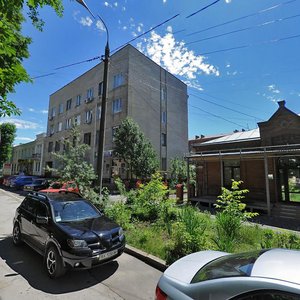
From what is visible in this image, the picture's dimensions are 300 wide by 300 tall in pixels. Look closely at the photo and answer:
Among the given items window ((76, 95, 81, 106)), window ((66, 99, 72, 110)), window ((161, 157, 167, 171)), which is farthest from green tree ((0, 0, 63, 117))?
window ((66, 99, 72, 110))

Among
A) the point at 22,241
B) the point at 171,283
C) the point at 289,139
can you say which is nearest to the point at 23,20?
the point at 22,241

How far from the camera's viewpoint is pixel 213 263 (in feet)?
8.90

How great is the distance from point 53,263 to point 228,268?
13.0ft

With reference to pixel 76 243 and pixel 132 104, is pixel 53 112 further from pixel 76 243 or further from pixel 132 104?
pixel 76 243

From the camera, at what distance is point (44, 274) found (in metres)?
4.93

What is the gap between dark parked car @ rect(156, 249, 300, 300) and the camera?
173 cm

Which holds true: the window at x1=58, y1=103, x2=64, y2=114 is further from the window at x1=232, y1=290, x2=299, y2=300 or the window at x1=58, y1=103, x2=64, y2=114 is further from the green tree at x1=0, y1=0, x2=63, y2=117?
the window at x1=232, y1=290, x2=299, y2=300

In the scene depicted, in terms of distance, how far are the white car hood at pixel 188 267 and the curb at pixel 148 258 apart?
2.45 meters

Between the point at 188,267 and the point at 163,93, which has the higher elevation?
the point at 163,93

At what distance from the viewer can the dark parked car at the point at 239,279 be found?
1726 millimetres

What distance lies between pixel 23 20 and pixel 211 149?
48.4ft

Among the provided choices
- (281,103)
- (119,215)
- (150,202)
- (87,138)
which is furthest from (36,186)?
(281,103)

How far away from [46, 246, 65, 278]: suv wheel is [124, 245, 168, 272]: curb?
2042 mm

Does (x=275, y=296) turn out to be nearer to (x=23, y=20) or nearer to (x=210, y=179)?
(x=23, y=20)
